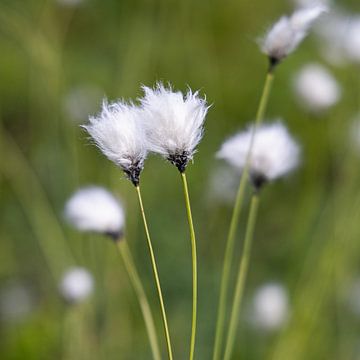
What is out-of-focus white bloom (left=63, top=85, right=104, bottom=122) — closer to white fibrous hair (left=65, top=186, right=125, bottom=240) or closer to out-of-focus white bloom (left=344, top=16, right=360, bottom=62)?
out-of-focus white bloom (left=344, top=16, right=360, bottom=62)

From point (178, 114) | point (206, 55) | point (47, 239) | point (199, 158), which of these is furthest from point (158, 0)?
point (178, 114)

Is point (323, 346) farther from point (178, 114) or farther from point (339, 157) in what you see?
point (178, 114)

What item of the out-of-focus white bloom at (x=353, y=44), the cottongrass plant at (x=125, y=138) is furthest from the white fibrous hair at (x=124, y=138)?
the out-of-focus white bloom at (x=353, y=44)

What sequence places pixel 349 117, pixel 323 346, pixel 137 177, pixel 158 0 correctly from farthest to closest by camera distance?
pixel 158 0, pixel 349 117, pixel 323 346, pixel 137 177

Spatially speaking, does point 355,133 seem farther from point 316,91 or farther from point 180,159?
point 180,159

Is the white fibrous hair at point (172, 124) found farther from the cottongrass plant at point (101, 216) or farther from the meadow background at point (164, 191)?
the meadow background at point (164, 191)
